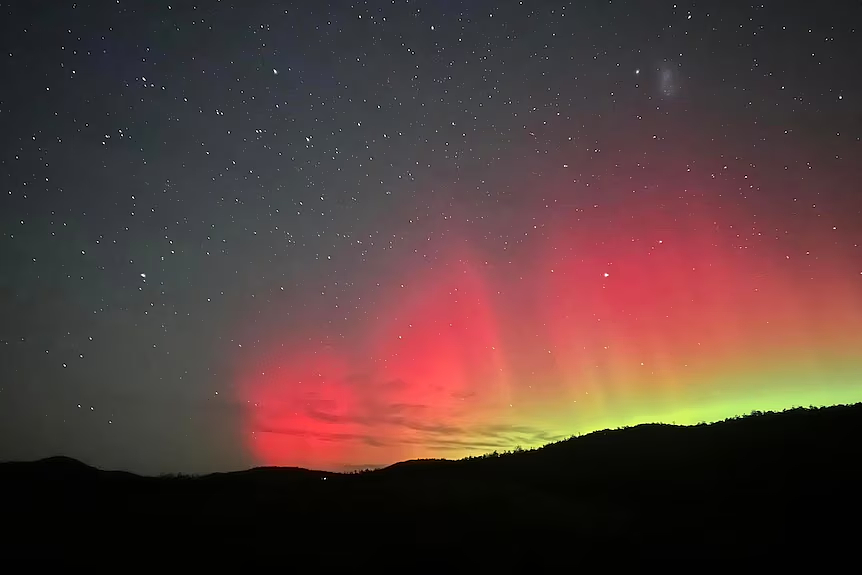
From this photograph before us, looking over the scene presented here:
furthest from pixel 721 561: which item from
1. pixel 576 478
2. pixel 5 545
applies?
pixel 5 545

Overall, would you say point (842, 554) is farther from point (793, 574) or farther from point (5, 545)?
point (5, 545)

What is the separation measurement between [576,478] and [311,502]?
11933 mm

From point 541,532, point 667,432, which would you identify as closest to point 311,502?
point 541,532

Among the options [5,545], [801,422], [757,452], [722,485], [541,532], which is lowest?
[5,545]

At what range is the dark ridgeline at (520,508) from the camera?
1362 centimetres

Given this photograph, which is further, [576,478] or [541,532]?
[576,478]

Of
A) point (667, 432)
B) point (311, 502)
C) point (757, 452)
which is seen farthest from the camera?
point (667, 432)

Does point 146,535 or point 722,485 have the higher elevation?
point 722,485

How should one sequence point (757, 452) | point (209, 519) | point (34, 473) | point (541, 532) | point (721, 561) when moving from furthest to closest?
point (34, 473) → point (757, 452) → point (209, 519) → point (541, 532) → point (721, 561)

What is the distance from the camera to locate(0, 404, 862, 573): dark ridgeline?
13617 mm

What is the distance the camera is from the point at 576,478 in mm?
23297

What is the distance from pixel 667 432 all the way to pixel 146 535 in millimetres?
26954

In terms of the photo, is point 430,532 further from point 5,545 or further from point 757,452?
A: point 757,452

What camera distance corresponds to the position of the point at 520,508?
1772 cm
